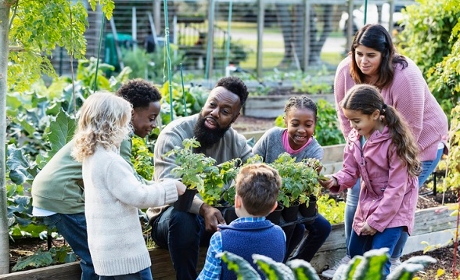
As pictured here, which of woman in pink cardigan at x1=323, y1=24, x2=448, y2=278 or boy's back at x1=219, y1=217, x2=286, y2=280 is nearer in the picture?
boy's back at x1=219, y1=217, x2=286, y2=280

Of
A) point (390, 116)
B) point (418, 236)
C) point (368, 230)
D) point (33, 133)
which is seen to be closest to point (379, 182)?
point (368, 230)

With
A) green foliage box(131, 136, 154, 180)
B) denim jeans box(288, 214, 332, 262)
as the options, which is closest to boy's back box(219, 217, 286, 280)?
denim jeans box(288, 214, 332, 262)

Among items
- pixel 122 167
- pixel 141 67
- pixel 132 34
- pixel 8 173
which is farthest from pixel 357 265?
pixel 132 34

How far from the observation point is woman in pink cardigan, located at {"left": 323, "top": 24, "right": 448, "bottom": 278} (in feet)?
17.1

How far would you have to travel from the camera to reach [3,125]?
4879mm

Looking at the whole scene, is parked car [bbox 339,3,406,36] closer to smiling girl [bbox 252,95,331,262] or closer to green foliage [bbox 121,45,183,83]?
green foliage [bbox 121,45,183,83]

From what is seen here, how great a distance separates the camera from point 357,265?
3.28 metres

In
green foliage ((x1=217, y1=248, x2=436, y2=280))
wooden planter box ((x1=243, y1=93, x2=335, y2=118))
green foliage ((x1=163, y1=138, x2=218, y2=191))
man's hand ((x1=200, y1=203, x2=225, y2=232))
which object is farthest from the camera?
wooden planter box ((x1=243, y1=93, x2=335, y2=118))

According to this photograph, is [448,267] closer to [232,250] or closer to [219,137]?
[219,137]

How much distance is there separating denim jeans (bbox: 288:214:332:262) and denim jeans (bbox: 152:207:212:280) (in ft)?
2.78

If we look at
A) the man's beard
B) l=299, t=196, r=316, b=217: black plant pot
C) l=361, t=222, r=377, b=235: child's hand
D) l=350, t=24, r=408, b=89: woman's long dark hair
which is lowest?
l=361, t=222, r=377, b=235: child's hand

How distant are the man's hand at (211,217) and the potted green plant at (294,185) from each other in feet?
1.17

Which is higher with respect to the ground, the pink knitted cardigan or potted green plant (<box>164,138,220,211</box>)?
the pink knitted cardigan

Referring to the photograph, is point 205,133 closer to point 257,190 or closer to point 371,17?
point 257,190
